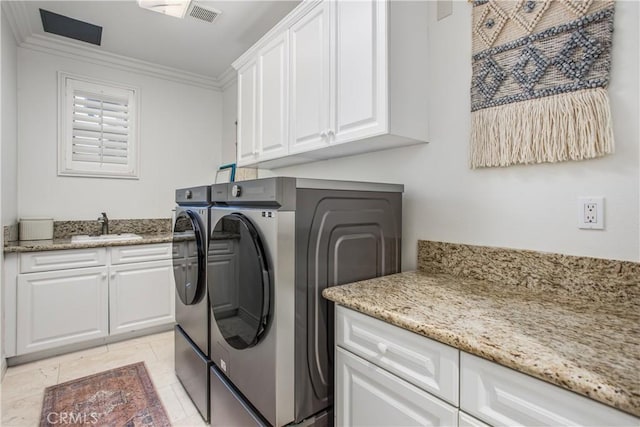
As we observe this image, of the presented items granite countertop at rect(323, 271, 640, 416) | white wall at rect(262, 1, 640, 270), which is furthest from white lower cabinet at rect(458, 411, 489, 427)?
white wall at rect(262, 1, 640, 270)

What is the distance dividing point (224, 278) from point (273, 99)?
127 cm

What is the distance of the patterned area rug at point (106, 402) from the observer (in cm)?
179

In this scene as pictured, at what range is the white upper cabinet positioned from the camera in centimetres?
147

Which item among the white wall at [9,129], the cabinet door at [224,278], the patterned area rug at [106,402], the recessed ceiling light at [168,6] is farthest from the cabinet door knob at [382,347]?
the white wall at [9,129]

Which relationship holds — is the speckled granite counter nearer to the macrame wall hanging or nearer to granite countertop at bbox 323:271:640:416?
granite countertop at bbox 323:271:640:416

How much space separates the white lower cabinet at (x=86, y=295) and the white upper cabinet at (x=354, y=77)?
1830 millimetres

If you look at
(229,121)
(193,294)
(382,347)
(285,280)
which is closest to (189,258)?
(193,294)

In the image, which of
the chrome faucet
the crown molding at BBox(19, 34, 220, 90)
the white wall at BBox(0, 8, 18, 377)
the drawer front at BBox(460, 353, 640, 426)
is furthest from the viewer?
the chrome faucet

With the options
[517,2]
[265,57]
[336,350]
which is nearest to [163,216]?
[265,57]

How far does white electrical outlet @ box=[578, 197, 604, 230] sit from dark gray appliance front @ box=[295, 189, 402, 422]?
0.80 meters

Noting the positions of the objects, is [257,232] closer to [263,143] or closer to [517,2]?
[263,143]

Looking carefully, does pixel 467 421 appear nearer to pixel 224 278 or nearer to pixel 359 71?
pixel 224 278

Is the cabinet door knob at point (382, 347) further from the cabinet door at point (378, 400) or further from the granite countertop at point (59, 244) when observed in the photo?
the granite countertop at point (59, 244)

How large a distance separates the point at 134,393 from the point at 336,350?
160cm
